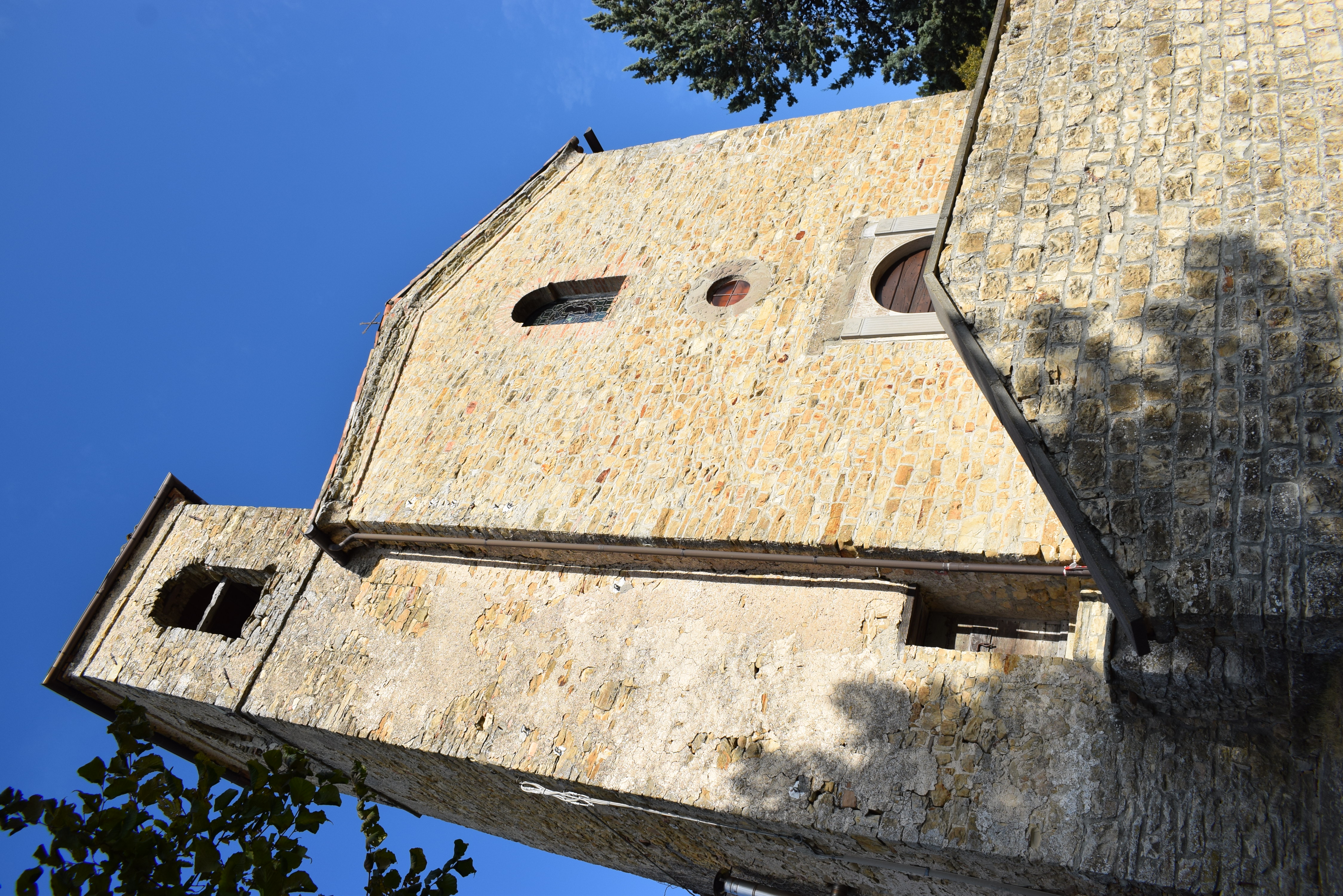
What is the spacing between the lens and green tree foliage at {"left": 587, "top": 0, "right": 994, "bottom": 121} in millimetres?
14977

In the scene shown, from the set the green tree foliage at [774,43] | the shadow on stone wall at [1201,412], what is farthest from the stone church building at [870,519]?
the green tree foliage at [774,43]

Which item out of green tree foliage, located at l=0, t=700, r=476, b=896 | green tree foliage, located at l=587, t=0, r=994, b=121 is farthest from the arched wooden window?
green tree foliage, located at l=587, t=0, r=994, b=121

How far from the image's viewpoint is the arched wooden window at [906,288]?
293 inches

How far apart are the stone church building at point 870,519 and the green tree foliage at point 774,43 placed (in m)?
5.88

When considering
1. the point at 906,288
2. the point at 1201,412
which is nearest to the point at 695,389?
the point at 906,288

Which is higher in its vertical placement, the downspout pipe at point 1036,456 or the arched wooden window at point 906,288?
the arched wooden window at point 906,288

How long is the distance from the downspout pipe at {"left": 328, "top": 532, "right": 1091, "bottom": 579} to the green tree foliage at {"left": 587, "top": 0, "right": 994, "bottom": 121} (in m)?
10.7

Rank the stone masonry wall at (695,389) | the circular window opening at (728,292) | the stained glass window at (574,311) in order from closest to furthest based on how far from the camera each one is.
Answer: the stone masonry wall at (695,389)
the circular window opening at (728,292)
the stained glass window at (574,311)

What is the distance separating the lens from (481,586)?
792 cm

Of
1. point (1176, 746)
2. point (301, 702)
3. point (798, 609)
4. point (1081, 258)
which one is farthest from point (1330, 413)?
point (301, 702)

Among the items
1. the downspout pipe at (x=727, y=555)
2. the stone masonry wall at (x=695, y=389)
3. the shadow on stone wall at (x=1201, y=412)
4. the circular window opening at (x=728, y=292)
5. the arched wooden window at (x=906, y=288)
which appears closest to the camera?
the shadow on stone wall at (x=1201, y=412)

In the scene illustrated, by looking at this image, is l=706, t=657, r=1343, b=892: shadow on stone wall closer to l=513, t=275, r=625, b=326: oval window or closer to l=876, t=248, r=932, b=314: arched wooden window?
l=876, t=248, r=932, b=314: arched wooden window

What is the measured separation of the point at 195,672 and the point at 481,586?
3.62m

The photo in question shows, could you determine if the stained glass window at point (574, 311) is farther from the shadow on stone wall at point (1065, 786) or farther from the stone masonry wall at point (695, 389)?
the shadow on stone wall at point (1065, 786)
